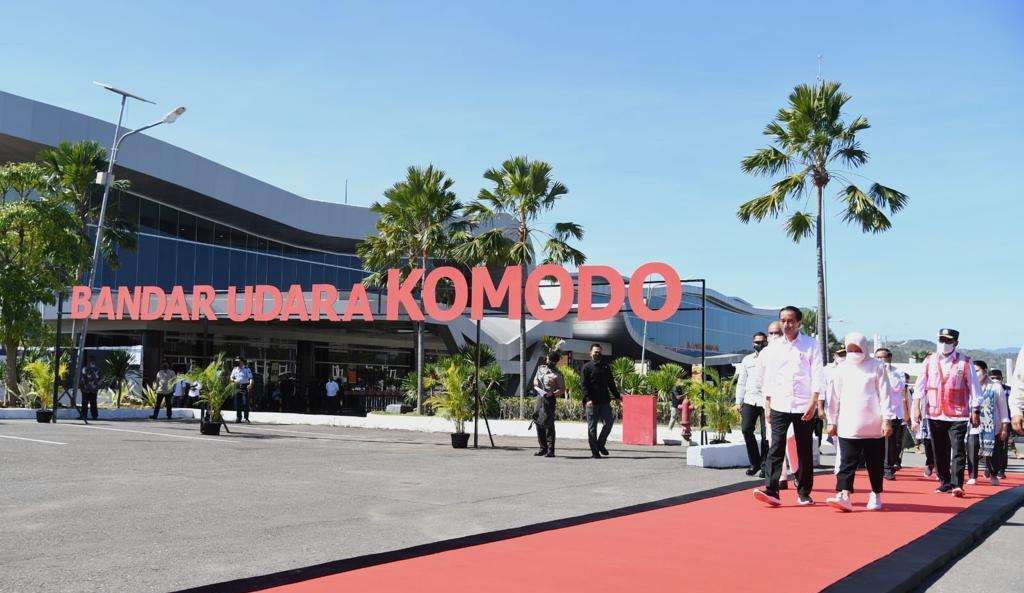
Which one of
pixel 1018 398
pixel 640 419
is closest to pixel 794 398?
pixel 1018 398

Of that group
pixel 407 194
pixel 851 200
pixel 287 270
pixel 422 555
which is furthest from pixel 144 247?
pixel 422 555

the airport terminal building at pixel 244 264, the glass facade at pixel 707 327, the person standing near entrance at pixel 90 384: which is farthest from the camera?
the glass facade at pixel 707 327

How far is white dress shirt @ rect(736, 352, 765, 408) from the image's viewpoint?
11977 mm

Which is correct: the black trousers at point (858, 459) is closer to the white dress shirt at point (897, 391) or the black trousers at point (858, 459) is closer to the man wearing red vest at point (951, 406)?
the man wearing red vest at point (951, 406)

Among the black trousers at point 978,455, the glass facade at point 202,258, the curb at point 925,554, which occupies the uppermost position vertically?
the glass facade at point 202,258

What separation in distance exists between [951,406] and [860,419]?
102 inches

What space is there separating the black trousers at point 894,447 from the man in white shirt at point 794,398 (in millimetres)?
4111

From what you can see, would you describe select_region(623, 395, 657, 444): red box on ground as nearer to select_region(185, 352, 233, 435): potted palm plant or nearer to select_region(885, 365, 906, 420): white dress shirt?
select_region(885, 365, 906, 420): white dress shirt

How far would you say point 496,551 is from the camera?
6.64 meters

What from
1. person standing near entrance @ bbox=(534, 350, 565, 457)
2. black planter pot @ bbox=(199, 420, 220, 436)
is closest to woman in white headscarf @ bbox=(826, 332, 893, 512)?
person standing near entrance @ bbox=(534, 350, 565, 457)

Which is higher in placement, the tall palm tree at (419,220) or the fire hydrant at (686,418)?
the tall palm tree at (419,220)

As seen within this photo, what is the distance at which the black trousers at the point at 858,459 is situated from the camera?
895 centimetres

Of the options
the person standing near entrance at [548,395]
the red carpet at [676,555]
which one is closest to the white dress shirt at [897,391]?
the red carpet at [676,555]

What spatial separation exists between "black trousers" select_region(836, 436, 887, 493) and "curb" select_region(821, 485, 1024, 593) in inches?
30.1
